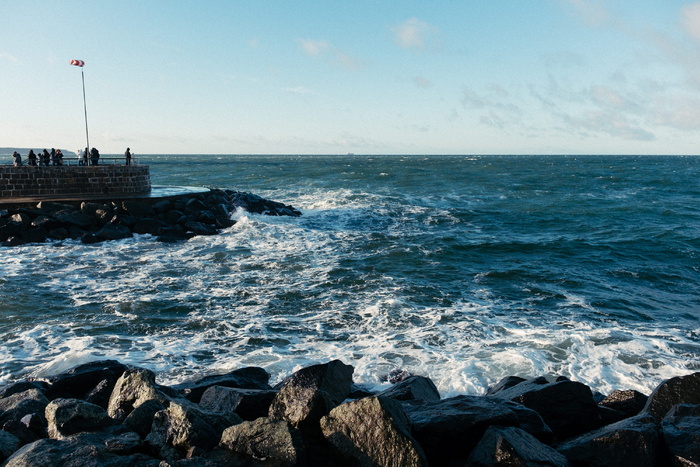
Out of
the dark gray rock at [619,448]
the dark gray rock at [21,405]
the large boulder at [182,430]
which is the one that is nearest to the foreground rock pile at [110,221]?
the dark gray rock at [21,405]

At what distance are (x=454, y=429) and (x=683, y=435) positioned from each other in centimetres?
204

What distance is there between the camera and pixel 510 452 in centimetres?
398

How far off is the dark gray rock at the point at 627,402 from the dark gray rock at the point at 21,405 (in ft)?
21.7

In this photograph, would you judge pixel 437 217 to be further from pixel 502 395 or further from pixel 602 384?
pixel 502 395

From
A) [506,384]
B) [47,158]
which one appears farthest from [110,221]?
[506,384]

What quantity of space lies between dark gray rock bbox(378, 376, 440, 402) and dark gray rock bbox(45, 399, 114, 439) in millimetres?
3173

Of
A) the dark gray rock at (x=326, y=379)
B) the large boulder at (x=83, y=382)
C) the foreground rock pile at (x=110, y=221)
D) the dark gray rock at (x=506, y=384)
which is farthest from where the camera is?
the foreground rock pile at (x=110, y=221)

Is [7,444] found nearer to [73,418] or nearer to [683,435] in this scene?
[73,418]

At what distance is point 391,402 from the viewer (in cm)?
436

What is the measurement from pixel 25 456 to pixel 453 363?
6622 mm

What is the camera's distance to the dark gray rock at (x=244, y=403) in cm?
538

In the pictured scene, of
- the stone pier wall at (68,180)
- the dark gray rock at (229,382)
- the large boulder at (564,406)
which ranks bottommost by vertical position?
the dark gray rock at (229,382)

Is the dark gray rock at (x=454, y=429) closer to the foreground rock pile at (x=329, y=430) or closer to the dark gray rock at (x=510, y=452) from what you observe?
the foreground rock pile at (x=329, y=430)

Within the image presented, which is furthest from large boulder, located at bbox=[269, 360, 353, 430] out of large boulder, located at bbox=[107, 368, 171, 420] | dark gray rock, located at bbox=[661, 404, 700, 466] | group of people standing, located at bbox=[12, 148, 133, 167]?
→ group of people standing, located at bbox=[12, 148, 133, 167]
